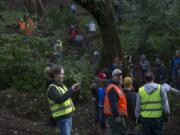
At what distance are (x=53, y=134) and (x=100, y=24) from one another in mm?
5863

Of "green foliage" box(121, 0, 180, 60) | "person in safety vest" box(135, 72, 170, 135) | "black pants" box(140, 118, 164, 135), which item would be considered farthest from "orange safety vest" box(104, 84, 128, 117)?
"green foliage" box(121, 0, 180, 60)

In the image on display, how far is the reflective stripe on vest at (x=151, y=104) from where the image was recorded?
931 centimetres

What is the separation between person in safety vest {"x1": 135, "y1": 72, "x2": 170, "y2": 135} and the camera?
30.4 feet

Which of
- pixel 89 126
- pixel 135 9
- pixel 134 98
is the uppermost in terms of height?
pixel 135 9

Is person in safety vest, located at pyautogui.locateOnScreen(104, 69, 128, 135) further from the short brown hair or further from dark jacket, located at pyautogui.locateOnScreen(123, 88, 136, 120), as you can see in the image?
the short brown hair

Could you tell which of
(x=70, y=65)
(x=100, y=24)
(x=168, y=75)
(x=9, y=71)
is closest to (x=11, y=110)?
(x=9, y=71)

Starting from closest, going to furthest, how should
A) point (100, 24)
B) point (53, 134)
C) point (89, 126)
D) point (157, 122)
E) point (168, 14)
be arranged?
point (157, 122)
point (53, 134)
point (89, 126)
point (100, 24)
point (168, 14)

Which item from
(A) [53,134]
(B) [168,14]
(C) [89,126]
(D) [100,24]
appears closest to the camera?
(A) [53,134]

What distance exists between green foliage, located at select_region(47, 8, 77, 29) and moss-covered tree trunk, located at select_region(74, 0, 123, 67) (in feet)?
42.4

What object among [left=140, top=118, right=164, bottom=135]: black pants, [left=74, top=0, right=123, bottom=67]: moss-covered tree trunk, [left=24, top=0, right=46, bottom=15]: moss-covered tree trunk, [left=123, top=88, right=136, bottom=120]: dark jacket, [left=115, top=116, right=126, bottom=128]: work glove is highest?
[left=24, top=0, right=46, bottom=15]: moss-covered tree trunk

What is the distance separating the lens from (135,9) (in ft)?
71.1

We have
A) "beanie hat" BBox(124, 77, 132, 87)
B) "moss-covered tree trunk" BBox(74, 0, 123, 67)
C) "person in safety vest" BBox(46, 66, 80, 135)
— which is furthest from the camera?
"moss-covered tree trunk" BBox(74, 0, 123, 67)

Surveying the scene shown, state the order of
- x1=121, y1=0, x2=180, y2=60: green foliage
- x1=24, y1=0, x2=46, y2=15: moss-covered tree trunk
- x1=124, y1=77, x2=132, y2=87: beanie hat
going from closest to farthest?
x1=124, y1=77, x2=132, y2=87: beanie hat → x1=121, y1=0, x2=180, y2=60: green foliage → x1=24, y1=0, x2=46, y2=15: moss-covered tree trunk

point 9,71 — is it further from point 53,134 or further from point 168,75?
point 168,75
